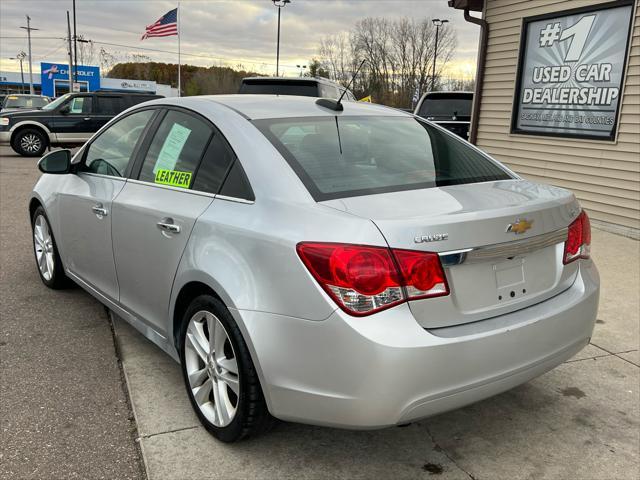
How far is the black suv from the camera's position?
16.9 meters

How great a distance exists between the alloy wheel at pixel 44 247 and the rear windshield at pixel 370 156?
2.62 metres

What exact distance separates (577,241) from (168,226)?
77.1 inches

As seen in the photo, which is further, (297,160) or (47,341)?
(47,341)

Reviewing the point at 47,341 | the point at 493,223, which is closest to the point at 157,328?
the point at 47,341

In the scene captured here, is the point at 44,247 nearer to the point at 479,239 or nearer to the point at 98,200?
the point at 98,200

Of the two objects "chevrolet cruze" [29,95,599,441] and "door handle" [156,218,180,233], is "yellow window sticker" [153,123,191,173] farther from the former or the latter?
"door handle" [156,218,180,233]

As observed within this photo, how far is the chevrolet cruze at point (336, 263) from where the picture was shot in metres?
2.12

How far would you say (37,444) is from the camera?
2676 millimetres

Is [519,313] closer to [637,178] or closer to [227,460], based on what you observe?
[227,460]

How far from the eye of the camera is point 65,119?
17.0 metres

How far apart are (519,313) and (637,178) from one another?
19.5 feet

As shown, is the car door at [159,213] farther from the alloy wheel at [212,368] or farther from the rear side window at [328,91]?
the rear side window at [328,91]

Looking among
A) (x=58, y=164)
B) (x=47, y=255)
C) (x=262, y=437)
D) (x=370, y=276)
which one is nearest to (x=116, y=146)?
(x=58, y=164)

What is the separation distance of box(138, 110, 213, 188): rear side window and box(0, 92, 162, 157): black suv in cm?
1449
